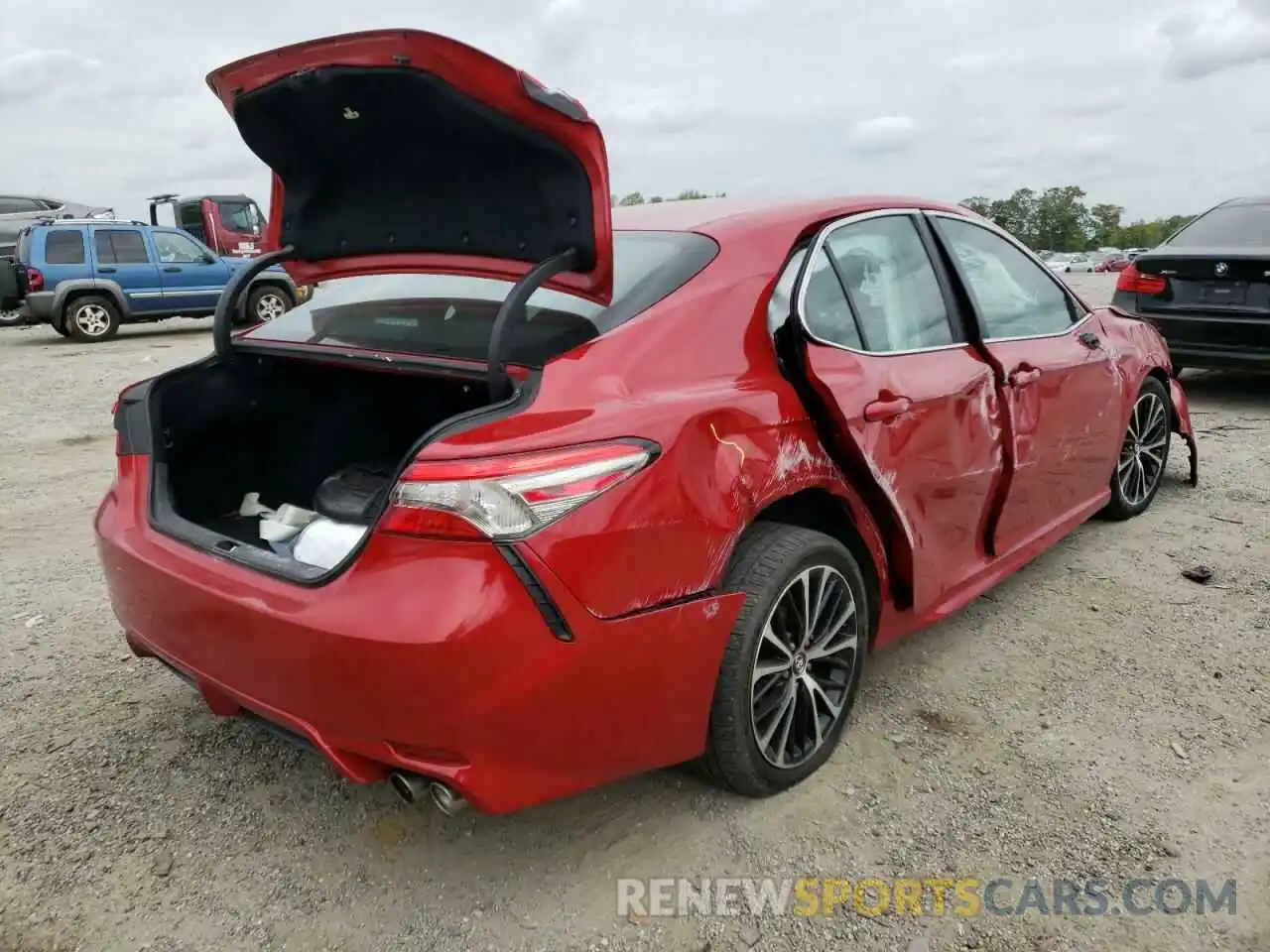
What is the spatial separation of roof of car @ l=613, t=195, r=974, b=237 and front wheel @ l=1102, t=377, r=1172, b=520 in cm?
193

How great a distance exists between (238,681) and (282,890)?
1.64 feet

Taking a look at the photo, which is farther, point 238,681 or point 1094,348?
point 1094,348

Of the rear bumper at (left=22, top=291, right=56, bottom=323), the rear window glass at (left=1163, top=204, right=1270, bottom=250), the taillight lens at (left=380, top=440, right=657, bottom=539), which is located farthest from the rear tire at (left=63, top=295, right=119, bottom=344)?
the taillight lens at (left=380, top=440, right=657, bottom=539)

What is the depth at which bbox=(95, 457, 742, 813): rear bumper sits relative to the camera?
188 cm

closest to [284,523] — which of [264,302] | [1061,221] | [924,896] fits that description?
[924,896]

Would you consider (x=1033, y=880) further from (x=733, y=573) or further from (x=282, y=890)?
(x=282, y=890)

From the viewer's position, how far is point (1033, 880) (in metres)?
2.23

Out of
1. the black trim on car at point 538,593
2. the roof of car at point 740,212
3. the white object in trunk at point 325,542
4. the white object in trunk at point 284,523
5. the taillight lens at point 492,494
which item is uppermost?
the roof of car at point 740,212

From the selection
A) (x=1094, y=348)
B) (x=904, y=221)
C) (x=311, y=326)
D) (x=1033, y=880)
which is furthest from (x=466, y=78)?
(x=1094, y=348)

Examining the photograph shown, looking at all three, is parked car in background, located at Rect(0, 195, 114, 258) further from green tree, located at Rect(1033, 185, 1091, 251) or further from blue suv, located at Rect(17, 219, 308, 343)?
green tree, located at Rect(1033, 185, 1091, 251)

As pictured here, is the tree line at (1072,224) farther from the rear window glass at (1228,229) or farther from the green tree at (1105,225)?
the rear window glass at (1228,229)

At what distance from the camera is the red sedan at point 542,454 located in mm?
1936

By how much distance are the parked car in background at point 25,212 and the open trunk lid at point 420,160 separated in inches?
705

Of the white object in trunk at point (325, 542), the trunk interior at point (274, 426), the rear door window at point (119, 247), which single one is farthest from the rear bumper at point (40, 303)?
the white object in trunk at point (325, 542)
